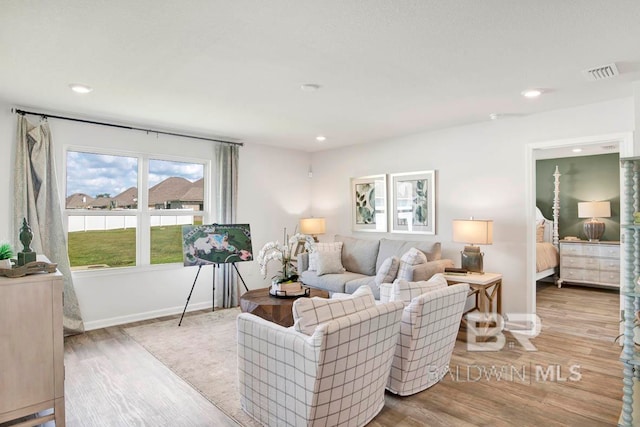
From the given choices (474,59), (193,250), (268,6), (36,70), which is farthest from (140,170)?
(474,59)

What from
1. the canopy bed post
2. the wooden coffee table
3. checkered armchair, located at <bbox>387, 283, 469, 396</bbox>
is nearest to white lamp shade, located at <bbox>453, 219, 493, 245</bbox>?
checkered armchair, located at <bbox>387, 283, 469, 396</bbox>

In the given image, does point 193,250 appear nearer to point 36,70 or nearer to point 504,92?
point 36,70

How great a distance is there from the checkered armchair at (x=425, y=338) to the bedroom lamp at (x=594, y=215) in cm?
521

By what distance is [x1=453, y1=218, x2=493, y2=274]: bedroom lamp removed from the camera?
4.17 metres

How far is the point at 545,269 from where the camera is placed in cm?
639

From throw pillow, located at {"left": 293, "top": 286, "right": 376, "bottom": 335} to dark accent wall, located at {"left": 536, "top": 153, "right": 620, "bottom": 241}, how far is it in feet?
21.2

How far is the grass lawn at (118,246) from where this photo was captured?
177 inches

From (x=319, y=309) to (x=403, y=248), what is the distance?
9.98 feet

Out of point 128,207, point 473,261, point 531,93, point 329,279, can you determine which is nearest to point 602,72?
point 531,93

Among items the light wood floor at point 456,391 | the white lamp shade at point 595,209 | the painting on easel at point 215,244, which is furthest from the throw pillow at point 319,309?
the white lamp shade at point 595,209

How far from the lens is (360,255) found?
17.6 feet

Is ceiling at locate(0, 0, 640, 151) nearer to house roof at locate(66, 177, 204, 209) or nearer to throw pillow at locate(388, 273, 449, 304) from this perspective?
house roof at locate(66, 177, 204, 209)

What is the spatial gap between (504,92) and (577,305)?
3.84 meters

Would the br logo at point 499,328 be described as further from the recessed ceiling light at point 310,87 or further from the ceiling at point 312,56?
the recessed ceiling light at point 310,87
